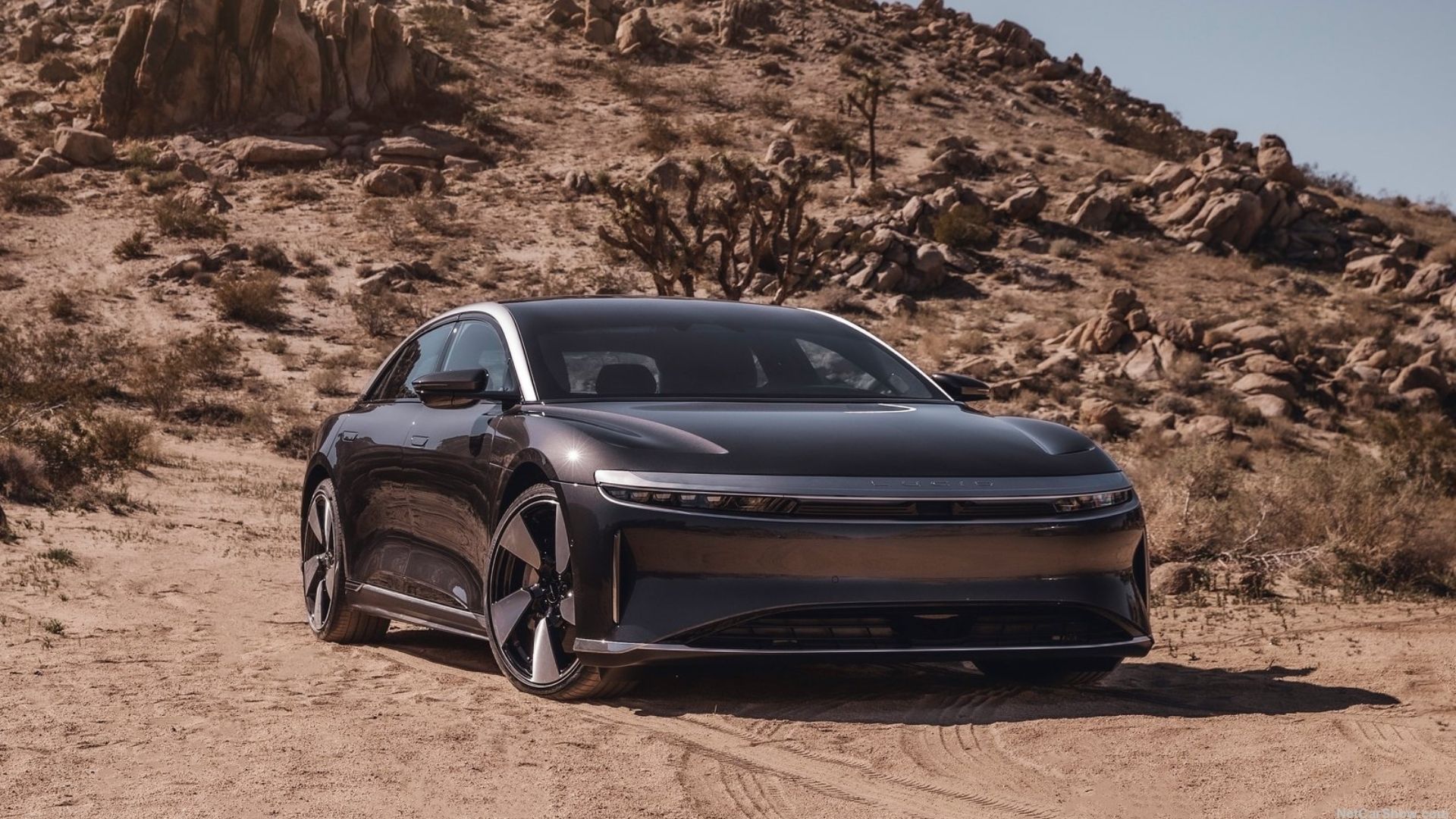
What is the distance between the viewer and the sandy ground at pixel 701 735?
4203mm

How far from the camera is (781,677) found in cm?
618

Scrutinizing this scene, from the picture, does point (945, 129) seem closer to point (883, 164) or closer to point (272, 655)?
point (883, 164)

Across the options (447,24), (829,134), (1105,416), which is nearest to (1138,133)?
(829,134)

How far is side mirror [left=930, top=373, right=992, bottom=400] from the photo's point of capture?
676 cm

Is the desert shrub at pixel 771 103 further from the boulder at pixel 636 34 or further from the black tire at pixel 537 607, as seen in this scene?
the black tire at pixel 537 607

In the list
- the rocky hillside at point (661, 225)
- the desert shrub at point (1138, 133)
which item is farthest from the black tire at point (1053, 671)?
the desert shrub at point (1138, 133)

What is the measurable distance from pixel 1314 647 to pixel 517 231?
1312 inches

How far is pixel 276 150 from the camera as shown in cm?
4297

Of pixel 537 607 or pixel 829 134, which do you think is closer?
pixel 537 607

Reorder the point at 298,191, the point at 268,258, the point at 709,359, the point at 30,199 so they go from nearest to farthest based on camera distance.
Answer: the point at 709,359 < the point at 268,258 < the point at 30,199 < the point at 298,191

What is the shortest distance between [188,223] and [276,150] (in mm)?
6011

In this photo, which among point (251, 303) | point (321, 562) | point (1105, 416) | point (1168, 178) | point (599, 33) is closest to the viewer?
point (321, 562)

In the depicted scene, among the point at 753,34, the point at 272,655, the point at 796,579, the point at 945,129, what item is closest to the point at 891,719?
the point at 796,579

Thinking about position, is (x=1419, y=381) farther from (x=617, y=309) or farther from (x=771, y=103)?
(x=617, y=309)
